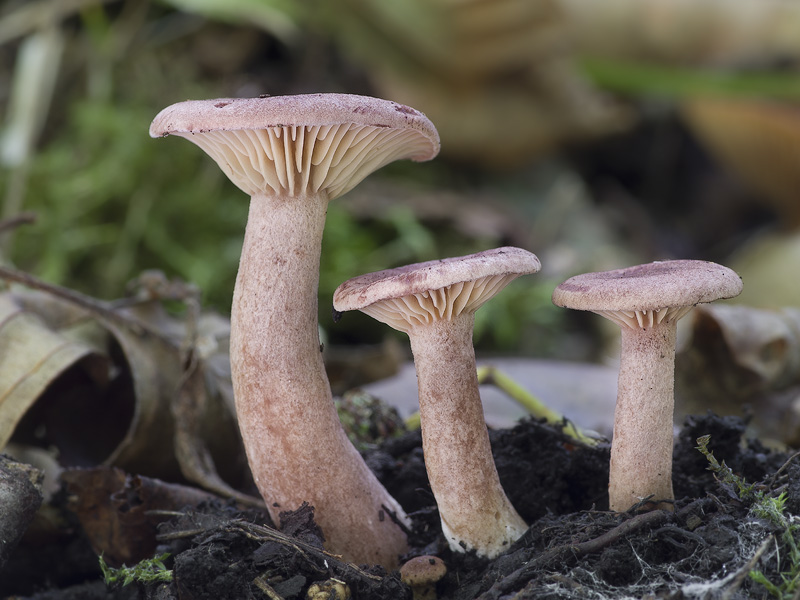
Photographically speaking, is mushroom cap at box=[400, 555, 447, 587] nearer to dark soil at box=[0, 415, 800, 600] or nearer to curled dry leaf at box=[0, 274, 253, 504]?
dark soil at box=[0, 415, 800, 600]

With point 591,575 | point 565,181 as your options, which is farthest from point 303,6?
point 591,575

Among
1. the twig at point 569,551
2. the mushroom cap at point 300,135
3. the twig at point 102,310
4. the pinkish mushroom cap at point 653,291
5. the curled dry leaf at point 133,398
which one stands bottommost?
the twig at point 569,551

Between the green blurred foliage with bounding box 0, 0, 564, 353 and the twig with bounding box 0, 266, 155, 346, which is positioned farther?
the green blurred foliage with bounding box 0, 0, 564, 353

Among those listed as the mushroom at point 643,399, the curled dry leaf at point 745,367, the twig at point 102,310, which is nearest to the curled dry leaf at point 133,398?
the twig at point 102,310

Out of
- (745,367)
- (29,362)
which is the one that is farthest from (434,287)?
(745,367)

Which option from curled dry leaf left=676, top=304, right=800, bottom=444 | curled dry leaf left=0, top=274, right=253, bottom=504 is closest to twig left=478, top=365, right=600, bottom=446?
curled dry leaf left=676, top=304, right=800, bottom=444

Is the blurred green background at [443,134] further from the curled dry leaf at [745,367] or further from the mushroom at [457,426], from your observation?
the mushroom at [457,426]

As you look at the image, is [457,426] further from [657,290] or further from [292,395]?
[657,290]
